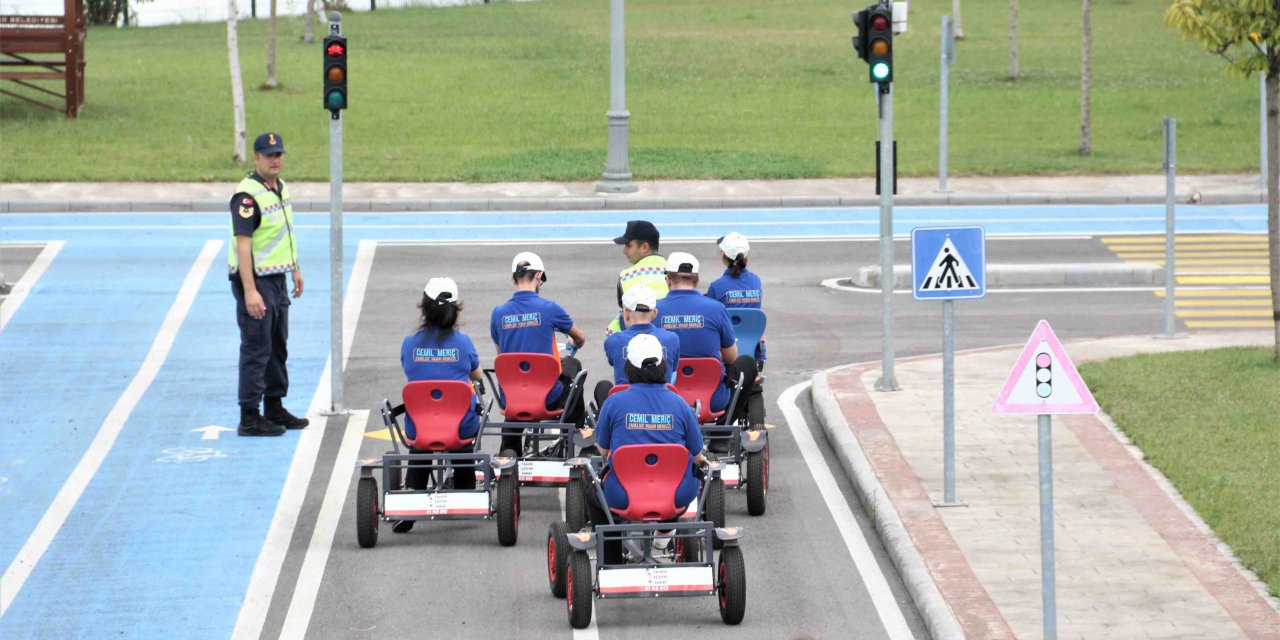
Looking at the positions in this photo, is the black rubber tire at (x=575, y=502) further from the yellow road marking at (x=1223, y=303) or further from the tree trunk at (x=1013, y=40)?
the tree trunk at (x=1013, y=40)

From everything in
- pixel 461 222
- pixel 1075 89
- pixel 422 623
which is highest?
pixel 1075 89

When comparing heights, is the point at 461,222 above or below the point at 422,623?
above

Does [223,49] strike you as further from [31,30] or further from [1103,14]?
[1103,14]

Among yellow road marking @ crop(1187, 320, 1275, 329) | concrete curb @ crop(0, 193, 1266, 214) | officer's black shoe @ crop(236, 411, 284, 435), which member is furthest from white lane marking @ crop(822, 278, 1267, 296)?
officer's black shoe @ crop(236, 411, 284, 435)

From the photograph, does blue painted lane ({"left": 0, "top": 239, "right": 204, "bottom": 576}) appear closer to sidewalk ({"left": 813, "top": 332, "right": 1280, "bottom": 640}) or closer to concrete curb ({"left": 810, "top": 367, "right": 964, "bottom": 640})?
concrete curb ({"left": 810, "top": 367, "right": 964, "bottom": 640})

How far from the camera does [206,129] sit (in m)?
35.0

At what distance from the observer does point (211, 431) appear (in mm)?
14367

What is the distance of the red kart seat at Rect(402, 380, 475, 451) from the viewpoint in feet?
36.6

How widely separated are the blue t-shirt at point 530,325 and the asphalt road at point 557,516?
1.04m

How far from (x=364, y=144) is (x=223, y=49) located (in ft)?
61.5

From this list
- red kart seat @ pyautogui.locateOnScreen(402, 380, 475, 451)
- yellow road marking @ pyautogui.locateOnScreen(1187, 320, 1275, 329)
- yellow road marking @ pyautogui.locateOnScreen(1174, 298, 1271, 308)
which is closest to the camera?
red kart seat @ pyautogui.locateOnScreen(402, 380, 475, 451)

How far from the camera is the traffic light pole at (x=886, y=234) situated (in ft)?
50.0

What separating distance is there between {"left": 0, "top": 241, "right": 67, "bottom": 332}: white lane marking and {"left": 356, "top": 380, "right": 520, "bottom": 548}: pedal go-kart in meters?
9.03

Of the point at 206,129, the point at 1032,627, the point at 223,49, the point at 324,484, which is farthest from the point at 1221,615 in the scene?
the point at 223,49
